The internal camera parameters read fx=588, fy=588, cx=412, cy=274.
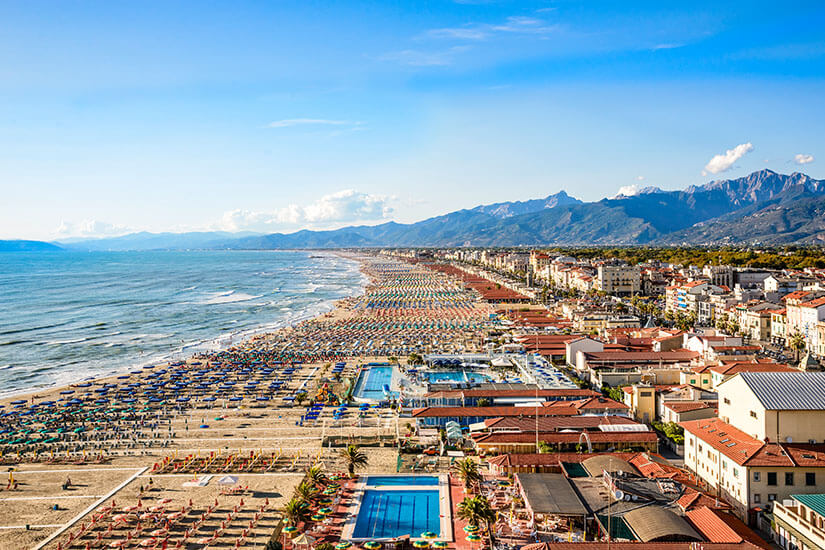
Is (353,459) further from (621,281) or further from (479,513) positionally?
(621,281)

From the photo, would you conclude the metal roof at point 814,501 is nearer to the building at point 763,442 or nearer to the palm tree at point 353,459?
the building at point 763,442

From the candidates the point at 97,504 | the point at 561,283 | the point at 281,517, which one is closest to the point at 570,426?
the point at 281,517

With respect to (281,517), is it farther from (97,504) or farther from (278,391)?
(278,391)

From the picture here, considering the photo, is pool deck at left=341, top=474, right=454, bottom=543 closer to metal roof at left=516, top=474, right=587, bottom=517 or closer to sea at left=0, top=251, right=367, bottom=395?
metal roof at left=516, top=474, right=587, bottom=517

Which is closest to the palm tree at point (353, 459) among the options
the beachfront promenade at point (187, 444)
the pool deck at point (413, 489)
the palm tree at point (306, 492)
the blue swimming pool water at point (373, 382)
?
the pool deck at point (413, 489)

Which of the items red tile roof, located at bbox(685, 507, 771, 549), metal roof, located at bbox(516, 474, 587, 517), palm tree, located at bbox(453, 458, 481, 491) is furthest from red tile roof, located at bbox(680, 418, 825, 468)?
palm tree, located at bbox(453, 458, 481, 491)
